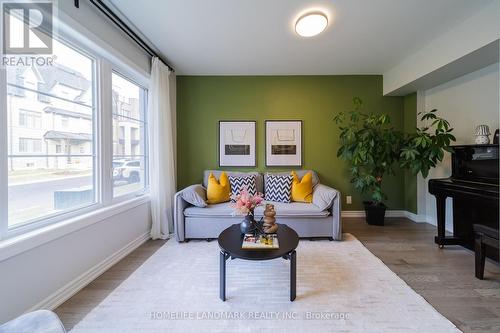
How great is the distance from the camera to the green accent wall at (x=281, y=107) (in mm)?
3682

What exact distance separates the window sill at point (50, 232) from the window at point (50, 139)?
0.42 feet

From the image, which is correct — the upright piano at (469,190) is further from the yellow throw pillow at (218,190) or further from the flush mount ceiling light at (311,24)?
the yellow throw pillow at (218,190)

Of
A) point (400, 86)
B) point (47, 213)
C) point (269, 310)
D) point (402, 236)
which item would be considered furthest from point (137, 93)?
point (402, 236)

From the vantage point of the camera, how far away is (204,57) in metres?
3.03

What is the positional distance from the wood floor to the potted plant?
2.19ft

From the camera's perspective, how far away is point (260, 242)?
1720mm

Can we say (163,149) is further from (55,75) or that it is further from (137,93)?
(55,75)

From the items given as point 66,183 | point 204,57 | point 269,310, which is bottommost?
point 269,310

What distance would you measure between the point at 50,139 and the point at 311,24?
103 inches

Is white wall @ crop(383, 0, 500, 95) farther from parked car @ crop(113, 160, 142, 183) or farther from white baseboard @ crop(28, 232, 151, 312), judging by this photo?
white baseboard @ crop(28, 232, 151, 312)

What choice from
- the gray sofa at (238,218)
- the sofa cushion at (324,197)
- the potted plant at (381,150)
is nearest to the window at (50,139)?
the gray sofa at (238,218)

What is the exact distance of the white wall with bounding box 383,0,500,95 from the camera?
1966 mm

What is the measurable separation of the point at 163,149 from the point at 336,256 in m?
2.59

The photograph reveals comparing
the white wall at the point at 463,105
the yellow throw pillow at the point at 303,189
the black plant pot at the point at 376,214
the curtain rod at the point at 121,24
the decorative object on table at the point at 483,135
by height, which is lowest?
the black plant pot at the point at 376,214
